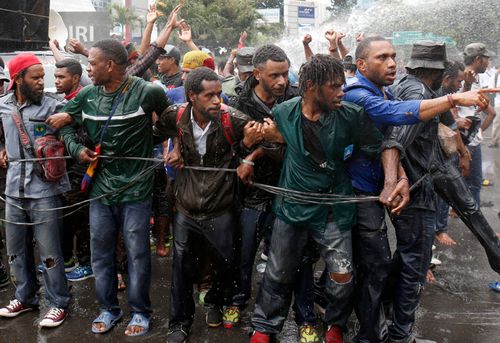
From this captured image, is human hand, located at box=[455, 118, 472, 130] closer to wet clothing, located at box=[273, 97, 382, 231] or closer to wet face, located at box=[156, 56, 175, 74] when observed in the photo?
wet clothing, located at box=[273, 97, 382, 231]

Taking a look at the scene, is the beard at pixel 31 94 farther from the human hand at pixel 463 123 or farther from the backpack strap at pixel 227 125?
the human hand at pixel 463 123

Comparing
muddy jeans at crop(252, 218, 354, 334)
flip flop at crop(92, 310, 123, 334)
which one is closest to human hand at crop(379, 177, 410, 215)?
muddy jeans at crop(252, 218, 354, 334)

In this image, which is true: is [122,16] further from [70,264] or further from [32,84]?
[32,84]

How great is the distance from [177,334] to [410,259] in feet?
5.85

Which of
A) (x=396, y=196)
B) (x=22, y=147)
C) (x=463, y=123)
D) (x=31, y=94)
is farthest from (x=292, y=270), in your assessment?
(x=463, y=123)

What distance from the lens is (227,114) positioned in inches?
146

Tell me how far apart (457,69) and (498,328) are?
112 inches

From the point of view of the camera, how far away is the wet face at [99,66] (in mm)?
3834

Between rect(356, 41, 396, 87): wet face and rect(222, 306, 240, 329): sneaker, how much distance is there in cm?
208

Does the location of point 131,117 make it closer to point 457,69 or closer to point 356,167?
point 356,167

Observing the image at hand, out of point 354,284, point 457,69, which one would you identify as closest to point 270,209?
point 354,284

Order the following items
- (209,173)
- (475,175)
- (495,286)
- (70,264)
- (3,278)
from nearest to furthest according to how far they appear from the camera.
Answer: (209,173), (495,286), (3,278), (70,264), (475,175)

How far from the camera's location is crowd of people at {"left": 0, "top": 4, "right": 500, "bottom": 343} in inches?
133

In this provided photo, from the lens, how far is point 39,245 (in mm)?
4203
